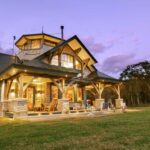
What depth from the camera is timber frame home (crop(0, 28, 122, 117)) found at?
45.2ft

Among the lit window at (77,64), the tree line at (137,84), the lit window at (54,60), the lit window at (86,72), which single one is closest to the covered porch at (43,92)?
the lit window at (86,72)

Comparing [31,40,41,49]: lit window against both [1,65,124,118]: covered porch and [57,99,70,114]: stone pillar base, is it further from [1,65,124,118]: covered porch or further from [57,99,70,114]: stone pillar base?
[57,99,70,114]: stone pillar base

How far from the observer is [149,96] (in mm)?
42844

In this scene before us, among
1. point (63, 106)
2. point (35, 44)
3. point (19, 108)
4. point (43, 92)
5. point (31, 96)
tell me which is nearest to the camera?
point (19, 108)

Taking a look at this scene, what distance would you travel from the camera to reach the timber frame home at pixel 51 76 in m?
13.8

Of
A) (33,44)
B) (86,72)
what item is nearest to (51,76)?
(33,44)

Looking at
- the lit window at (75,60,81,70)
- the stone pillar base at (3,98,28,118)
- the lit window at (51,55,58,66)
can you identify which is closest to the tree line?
the lit window at (75,60,81,70)

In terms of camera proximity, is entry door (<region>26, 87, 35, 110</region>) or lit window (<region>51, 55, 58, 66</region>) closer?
entry door (<region>26, 87, 35, 110</region>)

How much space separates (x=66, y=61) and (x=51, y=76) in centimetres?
523

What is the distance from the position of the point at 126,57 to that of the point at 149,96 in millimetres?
67982

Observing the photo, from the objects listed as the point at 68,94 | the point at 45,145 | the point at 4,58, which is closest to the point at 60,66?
the point at 68,94

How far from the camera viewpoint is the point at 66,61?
18922mm

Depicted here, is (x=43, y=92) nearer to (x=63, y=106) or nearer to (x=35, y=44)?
(x=63, y=106)

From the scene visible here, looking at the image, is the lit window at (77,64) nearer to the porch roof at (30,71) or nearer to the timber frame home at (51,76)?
the timber frame home at (51,76)
